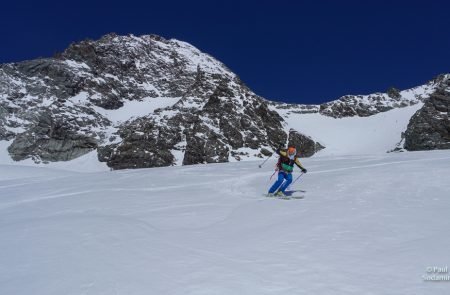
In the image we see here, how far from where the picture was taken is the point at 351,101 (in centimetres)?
11769

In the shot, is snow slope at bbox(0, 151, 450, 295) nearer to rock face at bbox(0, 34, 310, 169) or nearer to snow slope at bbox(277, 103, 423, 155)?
rock face at bbox(0, 34, 310, 169)

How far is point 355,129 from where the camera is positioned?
334ft

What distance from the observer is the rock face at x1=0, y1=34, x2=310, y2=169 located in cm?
8688

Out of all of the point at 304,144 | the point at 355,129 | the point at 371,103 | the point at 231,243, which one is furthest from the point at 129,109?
the point at 231,243

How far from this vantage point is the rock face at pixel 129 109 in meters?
86.9

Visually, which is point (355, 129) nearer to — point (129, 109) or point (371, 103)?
point (371, 103)

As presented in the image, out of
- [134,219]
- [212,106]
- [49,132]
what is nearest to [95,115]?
[49,132]

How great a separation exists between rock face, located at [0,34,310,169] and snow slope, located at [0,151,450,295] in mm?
68060

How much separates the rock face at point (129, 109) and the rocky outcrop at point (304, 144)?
246cm

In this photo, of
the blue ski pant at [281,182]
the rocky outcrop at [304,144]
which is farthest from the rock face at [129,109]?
the blue ski pant at [281,182]

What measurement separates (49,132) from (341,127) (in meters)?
74.0

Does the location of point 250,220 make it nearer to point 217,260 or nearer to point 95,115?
point 217,260

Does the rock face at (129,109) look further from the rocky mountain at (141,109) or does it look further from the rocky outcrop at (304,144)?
the rocky outcrop at (304,144)

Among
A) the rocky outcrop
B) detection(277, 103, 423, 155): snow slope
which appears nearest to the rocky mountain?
the rocky outcrop
